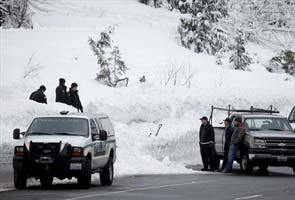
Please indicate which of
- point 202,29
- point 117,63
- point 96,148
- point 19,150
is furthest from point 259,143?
point 202,29

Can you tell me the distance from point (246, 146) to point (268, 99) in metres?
17.8

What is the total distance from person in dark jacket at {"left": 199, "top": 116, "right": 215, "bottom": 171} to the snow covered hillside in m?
0.96

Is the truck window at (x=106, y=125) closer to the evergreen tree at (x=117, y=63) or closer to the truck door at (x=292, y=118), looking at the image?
the truck door at (x=292, y=118)

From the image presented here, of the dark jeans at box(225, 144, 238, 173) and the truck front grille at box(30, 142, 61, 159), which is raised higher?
the truck front grille at box(30, 142, 61, 159)

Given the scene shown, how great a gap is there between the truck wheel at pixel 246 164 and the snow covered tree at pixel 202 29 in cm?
2177

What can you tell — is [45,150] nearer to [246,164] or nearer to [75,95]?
[246,164]

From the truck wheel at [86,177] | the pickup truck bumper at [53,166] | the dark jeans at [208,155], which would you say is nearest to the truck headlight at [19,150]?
the pickup truck bumper at [53,166]

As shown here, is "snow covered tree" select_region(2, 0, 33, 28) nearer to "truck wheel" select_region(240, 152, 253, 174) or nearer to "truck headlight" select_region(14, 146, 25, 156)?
"truck wheel" select_region(240, 152, 253, 174)

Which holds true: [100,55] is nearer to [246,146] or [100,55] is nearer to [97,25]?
[97,25]

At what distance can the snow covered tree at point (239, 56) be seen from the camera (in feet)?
160

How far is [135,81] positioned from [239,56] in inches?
341

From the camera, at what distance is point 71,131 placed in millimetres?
22359

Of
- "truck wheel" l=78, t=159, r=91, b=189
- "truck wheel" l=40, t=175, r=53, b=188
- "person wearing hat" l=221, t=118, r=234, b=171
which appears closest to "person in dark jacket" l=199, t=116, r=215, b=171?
"person wearing hat" l=221, t=118, r=234, b=171

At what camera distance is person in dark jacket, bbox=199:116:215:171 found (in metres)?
Result: 30.0
